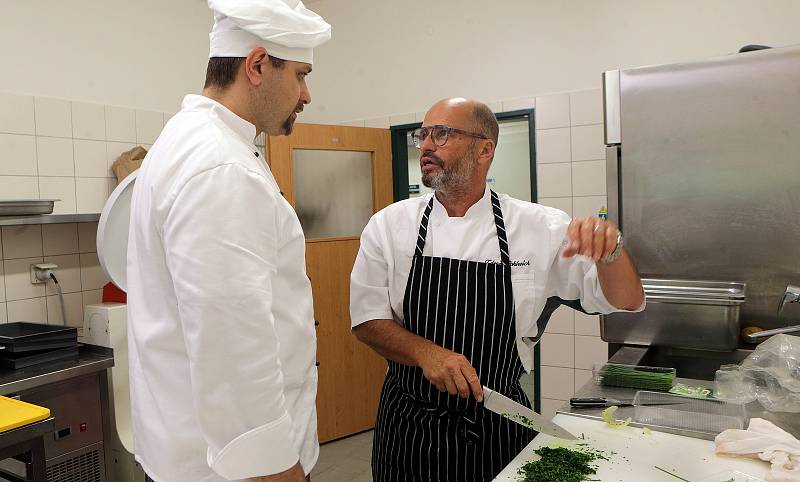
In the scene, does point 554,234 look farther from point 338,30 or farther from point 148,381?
point 338,30

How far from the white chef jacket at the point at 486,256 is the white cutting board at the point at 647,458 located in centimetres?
42

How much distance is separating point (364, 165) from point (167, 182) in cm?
325

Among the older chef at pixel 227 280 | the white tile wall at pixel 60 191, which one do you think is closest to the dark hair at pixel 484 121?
the older chef at pixel 227 280

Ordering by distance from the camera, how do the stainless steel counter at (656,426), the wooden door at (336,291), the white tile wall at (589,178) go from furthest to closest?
the wooden door at (336,291)
the white tile wall at (589,178)
the stainless steel counter at (656,426)

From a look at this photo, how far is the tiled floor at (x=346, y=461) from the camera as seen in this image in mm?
3580

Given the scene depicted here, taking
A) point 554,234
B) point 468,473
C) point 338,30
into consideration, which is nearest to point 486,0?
point 338,30

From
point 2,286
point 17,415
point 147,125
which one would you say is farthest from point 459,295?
point 147,125

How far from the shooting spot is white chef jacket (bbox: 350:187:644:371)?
1866 millimetres

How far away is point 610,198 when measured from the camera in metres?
2.21

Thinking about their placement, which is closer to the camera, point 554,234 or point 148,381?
point 148,381

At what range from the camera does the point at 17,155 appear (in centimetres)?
314

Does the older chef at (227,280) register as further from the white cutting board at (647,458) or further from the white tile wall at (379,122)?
the white tile wall at (379,122)

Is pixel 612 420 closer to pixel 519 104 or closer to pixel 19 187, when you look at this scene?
pixel 519 104

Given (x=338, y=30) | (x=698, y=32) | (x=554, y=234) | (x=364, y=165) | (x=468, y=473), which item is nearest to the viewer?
(x=468, y=473)
